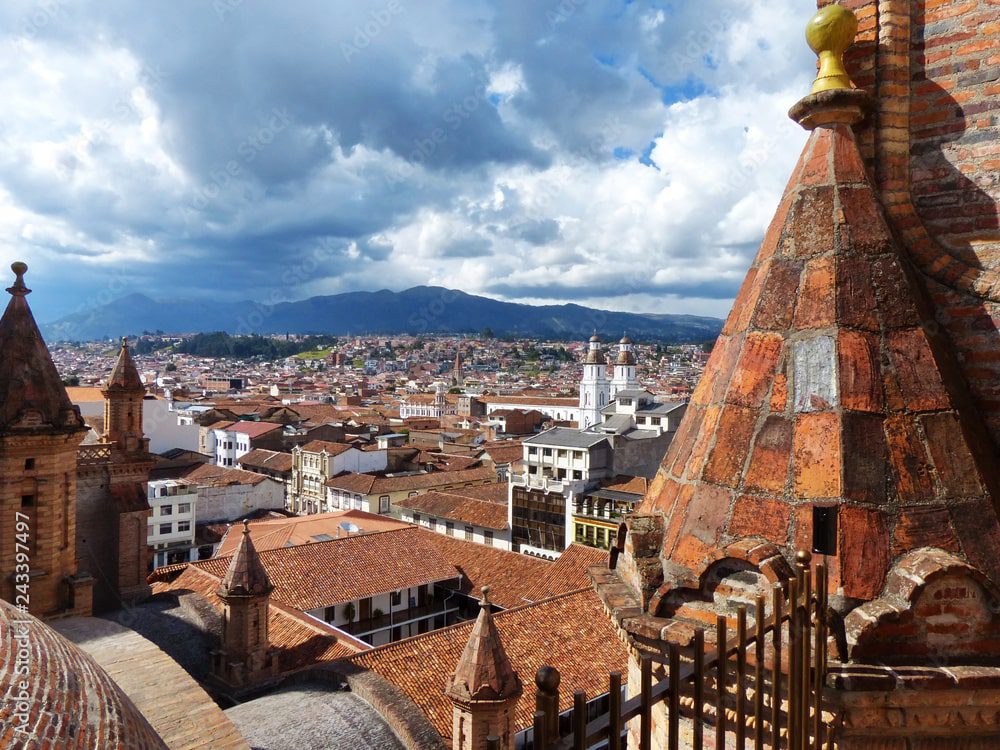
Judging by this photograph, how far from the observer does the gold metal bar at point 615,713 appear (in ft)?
6.39

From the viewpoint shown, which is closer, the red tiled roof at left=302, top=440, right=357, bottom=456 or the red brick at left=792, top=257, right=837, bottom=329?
the red brick at left=792, top=257, right=837, bottom=329

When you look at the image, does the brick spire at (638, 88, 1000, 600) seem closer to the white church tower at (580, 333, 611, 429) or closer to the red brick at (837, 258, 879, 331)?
the red brick at (837, 258, 879, 331)

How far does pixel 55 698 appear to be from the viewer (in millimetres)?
4750

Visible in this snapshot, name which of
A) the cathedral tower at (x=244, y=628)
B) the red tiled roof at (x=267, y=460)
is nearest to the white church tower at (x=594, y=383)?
the red tiled roof at (x=267, y=460)

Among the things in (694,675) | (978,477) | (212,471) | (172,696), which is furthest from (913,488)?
(212,471)

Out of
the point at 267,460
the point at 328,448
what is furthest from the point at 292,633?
the point at 267,460

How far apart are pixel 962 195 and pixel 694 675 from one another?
3.39 meters

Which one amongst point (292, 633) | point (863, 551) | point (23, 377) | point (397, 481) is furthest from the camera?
point (397, 481)

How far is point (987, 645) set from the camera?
300 cm

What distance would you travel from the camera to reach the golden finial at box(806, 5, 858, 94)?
3.91m

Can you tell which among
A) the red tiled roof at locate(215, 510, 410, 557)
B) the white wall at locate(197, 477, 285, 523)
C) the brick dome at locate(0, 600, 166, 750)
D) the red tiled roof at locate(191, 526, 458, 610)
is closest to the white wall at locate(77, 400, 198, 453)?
the white wall at locate(197, 477, 285, 523)

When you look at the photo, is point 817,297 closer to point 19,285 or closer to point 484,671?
point 484,671

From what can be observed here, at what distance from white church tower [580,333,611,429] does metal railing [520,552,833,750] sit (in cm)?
7074

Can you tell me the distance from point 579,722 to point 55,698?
4.50m
